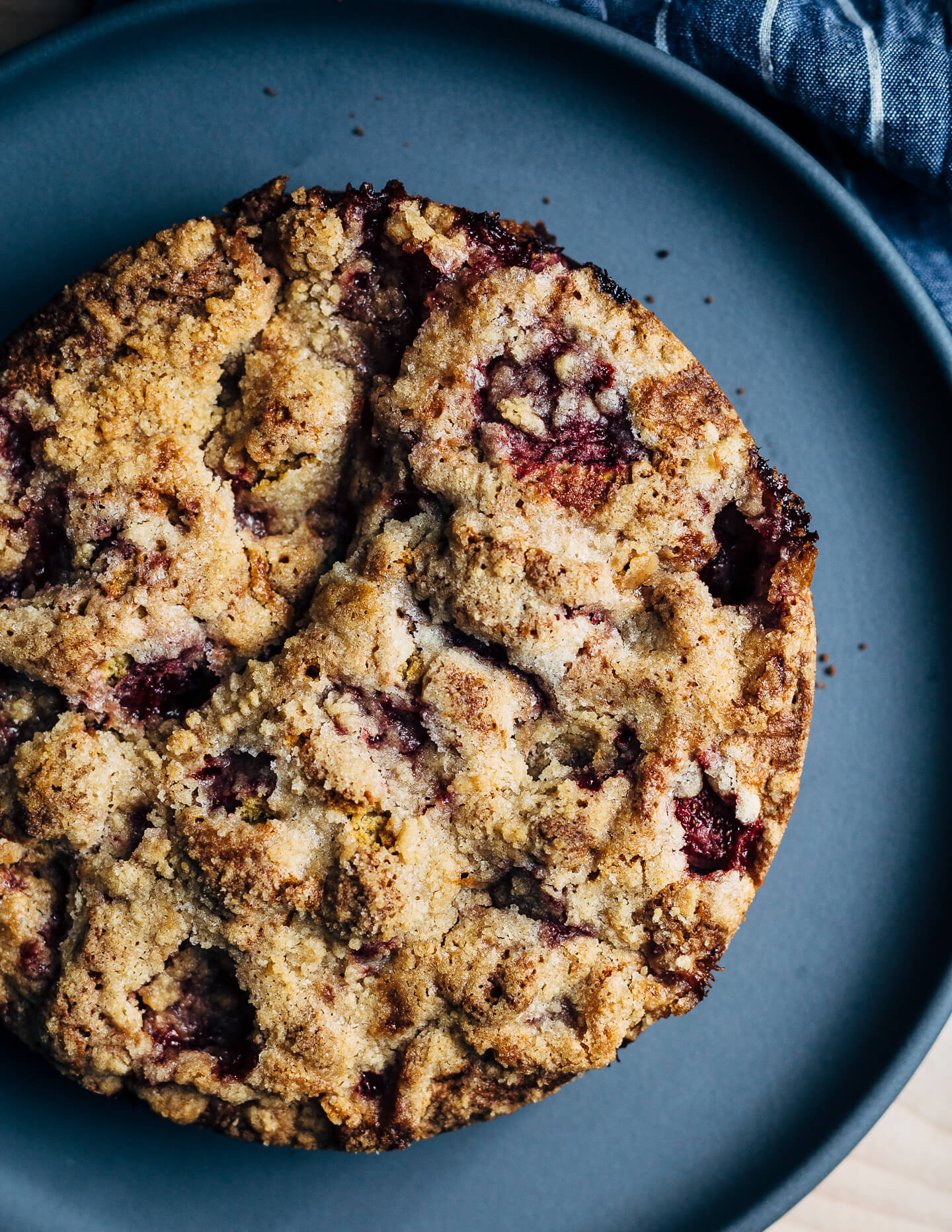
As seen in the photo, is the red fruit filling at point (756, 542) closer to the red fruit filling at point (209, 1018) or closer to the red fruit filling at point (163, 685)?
the red fruit filling at point (163, 685)

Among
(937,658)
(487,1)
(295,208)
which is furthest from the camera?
(937,658)

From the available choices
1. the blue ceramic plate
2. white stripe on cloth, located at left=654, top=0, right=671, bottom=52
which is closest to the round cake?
the blue ceramic plate

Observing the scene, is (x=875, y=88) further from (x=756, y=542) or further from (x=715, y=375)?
(x=756, y=542)

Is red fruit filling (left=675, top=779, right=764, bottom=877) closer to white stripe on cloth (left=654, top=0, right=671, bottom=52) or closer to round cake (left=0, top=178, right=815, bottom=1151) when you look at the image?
round cake (left=0, top=178, right=815, bottom=1151)

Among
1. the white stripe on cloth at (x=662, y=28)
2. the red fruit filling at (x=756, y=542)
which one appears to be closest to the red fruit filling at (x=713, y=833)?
the red fruit filling at (x=756, y=542)

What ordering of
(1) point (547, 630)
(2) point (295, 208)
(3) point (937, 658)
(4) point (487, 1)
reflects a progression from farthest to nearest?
(3) point (937, 658) → (4) point (487, 1) → (2) point (295, 208) → (1) point (547, 630)

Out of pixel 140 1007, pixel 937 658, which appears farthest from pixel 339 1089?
pixel 937 658

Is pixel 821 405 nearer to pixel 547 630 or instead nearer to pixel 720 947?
pixel 547 630
